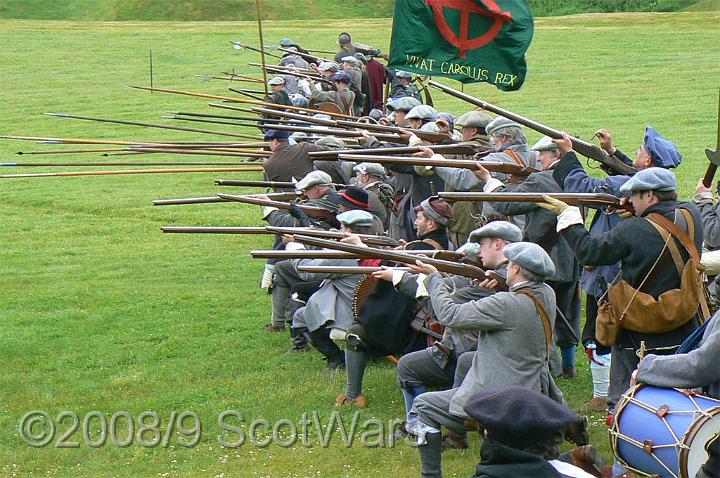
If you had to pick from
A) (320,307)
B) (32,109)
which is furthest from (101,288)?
(32,109)

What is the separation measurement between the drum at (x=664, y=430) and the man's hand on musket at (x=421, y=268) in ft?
6.20

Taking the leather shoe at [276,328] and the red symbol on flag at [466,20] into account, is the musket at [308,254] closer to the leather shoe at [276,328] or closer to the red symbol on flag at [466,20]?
the red symbol on flag at [466,20]

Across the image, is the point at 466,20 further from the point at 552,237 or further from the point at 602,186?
the point at 602,186

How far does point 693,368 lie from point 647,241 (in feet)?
6.06

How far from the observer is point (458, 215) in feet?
36.5

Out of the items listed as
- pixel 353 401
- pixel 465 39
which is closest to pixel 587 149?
pixel 465 39

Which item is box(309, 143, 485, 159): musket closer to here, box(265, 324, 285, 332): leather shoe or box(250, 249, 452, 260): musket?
box(250, 249, 452, 260): musket

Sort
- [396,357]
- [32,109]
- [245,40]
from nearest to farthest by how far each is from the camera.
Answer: [396,357], [32,109], [245,40]

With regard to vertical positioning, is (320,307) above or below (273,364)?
above

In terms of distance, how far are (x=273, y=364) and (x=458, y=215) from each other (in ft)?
9.70

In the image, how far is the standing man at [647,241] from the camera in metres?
8.29

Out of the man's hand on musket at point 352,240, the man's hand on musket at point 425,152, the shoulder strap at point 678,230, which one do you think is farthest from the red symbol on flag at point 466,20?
the shoulder strap at point 678,230

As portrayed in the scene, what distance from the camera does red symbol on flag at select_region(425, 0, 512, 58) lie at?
1164 centimetres

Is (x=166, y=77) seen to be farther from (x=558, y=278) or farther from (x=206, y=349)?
(x=558, y=278)
